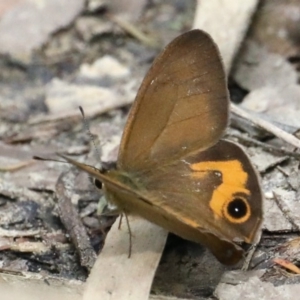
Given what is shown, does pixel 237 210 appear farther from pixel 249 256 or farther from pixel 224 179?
pixel 249 256

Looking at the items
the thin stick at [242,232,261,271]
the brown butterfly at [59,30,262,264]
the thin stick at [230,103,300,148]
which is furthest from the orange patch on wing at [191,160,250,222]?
the thin stick at [230,103,300,148]

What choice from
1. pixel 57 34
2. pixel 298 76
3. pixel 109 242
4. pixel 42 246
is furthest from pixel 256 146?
pixel 57 34

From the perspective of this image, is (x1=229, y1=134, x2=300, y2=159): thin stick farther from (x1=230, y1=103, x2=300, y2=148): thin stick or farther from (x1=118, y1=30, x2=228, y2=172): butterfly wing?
(x1=118, y1=30, x2=228, y2=172): butterfly wing

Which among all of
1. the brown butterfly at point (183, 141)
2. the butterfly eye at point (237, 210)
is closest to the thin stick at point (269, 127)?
the brown butterfly at point (183, 141)

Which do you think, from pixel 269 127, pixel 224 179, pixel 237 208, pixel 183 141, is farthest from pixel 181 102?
pixel 269 127

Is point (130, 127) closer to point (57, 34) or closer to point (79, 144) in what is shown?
point (79, 144)

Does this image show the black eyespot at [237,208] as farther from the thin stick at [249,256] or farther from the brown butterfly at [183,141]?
the thin stick at [249,256]

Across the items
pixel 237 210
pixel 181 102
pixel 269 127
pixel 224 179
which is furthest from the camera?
pixel 269 127
